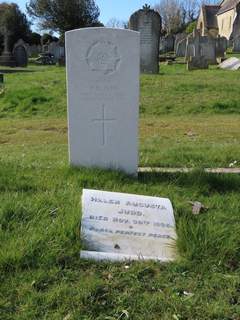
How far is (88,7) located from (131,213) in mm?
64280

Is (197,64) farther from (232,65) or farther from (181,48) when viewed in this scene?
(181,48)

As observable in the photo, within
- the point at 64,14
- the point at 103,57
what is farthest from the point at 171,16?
the point at 103,57

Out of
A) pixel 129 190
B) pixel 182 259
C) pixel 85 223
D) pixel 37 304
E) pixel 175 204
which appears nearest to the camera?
pixel 37 304

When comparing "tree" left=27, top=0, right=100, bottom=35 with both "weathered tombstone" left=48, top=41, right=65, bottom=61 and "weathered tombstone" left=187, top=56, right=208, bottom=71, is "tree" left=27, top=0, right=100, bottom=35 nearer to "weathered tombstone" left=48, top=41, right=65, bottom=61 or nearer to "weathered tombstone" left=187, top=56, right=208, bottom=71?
"weathered tombstone" left=48, top=41, right=65, bottom=61

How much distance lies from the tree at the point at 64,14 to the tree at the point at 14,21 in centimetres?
255

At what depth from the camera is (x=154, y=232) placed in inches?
133

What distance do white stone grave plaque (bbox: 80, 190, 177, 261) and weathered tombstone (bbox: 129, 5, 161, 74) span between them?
50.4ft

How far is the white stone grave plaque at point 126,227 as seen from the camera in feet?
10.3

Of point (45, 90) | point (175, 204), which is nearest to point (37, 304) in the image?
point (175, 204)

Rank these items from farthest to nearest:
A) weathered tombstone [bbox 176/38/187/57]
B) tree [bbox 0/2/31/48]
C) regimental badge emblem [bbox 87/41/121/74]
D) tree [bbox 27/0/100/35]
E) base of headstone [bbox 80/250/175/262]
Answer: tree [bbox 27/0/100/35] → tree [bbox 0/2/31/48] → weathered tombstone [bbox 176/38/187/57] → regimental badge emblem [bbox 87/41/121/74] → base of headstone [bbox 80/250/175/262]

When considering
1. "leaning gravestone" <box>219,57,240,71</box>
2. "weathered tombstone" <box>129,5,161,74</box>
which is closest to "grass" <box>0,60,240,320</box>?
"weathered tombstone" <box>129,5,161,74</box>

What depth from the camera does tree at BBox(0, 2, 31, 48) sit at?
59.0 meters

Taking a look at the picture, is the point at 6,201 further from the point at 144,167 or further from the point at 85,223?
the point at 144,167

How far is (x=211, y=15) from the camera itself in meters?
71.2
